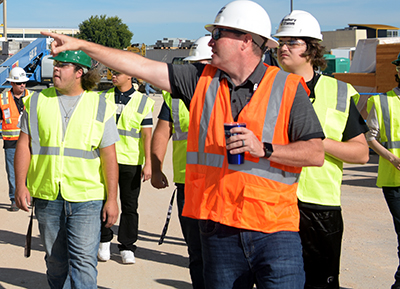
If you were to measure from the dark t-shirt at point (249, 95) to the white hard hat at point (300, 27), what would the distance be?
1160 mm

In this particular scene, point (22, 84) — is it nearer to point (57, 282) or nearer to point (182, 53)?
point (57, 282)

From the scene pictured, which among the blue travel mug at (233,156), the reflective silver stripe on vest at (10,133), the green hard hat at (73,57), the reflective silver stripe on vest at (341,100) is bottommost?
the reflective silver stripe on vest at (10,133)

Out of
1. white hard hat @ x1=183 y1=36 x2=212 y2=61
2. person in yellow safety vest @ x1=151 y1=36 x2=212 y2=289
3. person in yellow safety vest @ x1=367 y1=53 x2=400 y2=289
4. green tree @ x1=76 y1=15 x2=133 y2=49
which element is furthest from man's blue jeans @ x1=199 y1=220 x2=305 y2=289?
green tree @ x1=76 y1=15 x2=133 y2=49

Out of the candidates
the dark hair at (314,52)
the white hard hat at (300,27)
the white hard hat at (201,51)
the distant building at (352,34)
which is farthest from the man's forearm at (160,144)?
the distant building at (352,34)

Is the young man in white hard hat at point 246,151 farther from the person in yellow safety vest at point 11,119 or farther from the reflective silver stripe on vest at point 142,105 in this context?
the person in yellow safety vest at point 11,119

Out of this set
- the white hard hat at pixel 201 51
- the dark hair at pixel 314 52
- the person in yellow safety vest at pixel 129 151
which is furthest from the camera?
the person in yellow safety vest at pixel 129 151

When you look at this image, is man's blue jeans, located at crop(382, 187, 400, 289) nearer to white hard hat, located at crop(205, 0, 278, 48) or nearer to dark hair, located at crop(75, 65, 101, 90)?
white hard hat, located at crop(205, 0, 278, 48)

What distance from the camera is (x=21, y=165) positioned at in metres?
4.21

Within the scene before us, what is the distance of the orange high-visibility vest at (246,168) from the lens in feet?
8.79

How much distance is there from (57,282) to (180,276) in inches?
69.0

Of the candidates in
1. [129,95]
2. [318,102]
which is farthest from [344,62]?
[318,102]

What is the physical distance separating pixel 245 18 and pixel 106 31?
85290 millimetres

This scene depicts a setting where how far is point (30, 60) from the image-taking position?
22.8 m

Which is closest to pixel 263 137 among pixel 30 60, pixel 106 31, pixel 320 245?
pixel 320 245
